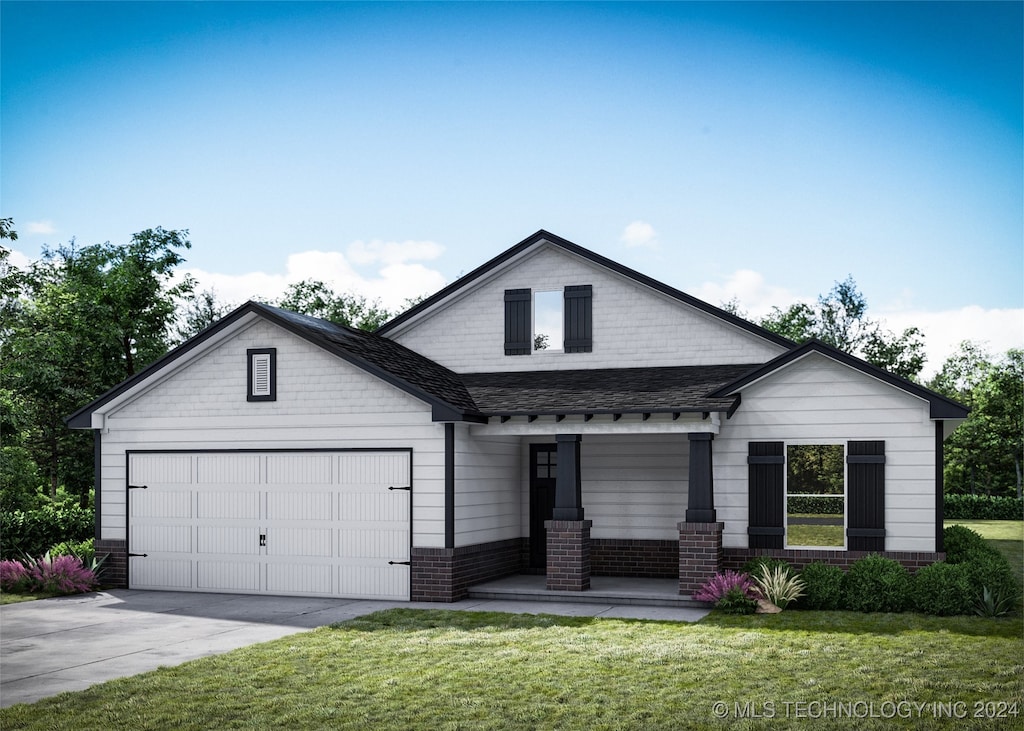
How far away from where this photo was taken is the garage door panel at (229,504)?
18250 millimetres

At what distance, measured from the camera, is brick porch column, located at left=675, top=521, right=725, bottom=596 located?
648 inches

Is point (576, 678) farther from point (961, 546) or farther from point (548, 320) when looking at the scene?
point (548, 320)

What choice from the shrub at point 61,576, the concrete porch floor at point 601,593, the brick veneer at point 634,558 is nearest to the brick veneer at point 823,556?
the concrete porch floor at point 601,593

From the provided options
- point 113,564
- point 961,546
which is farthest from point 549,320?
point 113,564

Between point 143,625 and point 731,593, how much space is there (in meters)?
8.63

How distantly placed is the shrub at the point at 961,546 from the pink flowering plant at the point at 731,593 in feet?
11.9

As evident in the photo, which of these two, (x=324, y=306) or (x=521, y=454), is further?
(x=324, y=306)

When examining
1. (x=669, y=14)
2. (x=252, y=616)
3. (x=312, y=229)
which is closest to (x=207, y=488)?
(x=252, y=616)

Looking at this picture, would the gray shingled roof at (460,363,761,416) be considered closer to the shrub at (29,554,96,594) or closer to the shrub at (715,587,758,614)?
the shrub at (715,587,758,614)

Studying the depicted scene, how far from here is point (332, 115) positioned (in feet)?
106

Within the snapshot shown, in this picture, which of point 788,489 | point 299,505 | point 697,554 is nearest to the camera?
point 697,554

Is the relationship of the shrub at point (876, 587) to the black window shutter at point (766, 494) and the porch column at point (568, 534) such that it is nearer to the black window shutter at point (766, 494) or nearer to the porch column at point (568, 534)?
the black window shutter at point (766, 494)

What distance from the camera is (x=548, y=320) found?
69.9ft

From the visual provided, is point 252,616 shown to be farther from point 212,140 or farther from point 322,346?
point 212,140
